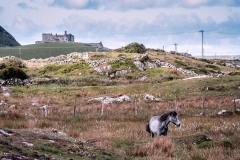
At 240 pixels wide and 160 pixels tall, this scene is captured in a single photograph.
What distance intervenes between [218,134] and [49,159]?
12.0 m

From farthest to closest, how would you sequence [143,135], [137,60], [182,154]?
1. [137,60]
2. [143,135]
3. [182,154]

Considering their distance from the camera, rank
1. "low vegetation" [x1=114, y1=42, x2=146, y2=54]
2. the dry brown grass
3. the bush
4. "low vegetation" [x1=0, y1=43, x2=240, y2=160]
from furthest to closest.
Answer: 1. "low vegetation" [x1=114, y1=42, x2=146, y2=54]
2. the bush
3. the dry brown grass
4. "low vegetation" [x1=0, y1=43, x2=240, y2=160]

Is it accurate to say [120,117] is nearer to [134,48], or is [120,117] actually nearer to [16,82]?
[16,82]

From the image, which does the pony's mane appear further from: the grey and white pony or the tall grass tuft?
the tall grass tuft

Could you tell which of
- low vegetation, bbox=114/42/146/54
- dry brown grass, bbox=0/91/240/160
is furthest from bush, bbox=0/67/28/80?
low vegetation, bbox=114/42/146/54

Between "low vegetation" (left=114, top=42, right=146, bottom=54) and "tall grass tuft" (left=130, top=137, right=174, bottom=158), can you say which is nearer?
"tall grass tuft" (left=130, top=137, right=174, bottom=158)

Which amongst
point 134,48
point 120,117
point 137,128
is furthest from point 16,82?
point 134,48

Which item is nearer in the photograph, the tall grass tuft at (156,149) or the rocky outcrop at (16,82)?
the tall grass tuft at (156,149)

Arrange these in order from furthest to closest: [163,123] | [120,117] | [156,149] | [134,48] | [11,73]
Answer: [134,48] < [11,73] < [120,117] < [163,123] < [156,149]

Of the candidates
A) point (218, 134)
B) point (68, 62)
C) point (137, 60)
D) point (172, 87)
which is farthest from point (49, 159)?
point (68, 62)

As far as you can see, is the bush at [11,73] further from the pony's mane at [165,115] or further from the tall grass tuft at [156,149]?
the tall grass tuft at [156,149]

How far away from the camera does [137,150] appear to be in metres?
12.4

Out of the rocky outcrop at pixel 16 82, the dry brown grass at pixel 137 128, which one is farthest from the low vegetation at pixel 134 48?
the dry brown grass at pixel 137 128

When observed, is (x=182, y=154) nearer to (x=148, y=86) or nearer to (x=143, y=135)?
(x=143, y=135)
